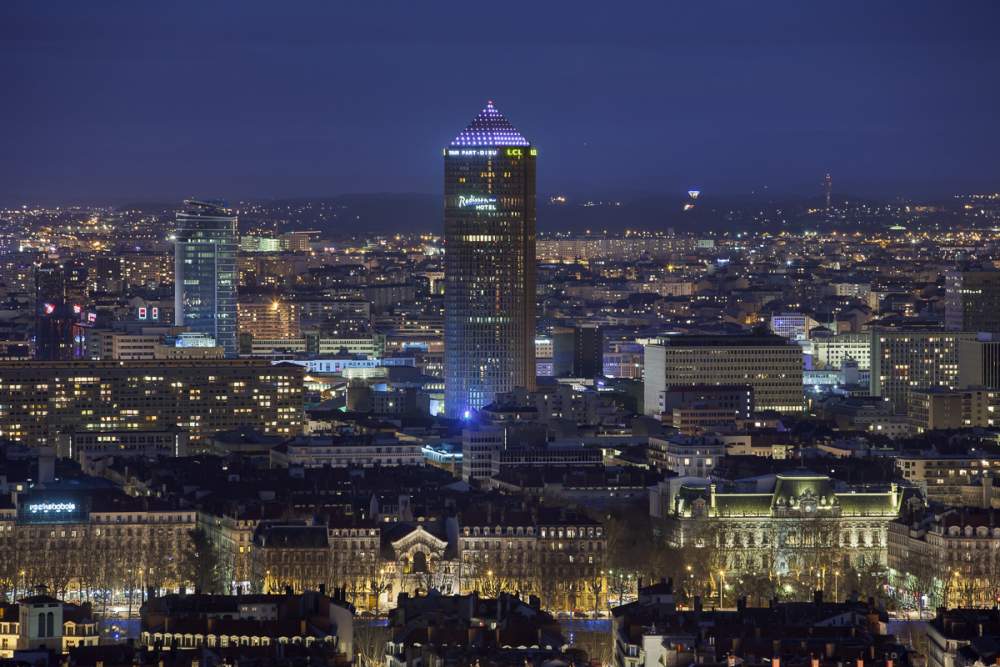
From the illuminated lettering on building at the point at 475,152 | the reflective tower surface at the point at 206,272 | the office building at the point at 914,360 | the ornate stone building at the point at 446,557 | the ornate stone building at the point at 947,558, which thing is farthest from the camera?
the reflective tower surface at the point at 206,272

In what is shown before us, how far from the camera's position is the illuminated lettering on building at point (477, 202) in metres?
120

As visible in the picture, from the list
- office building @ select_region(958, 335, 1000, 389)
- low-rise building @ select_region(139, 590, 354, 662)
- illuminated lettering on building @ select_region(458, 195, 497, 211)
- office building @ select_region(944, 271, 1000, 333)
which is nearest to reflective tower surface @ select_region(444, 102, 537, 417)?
illuminated lettering on building @ select_region(458, 195, 497, 211)

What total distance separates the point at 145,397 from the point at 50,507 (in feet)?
117

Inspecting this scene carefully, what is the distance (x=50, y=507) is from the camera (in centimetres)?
8494

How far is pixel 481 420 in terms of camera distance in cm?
10944

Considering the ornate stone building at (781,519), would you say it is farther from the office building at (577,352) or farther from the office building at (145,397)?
the office building at (577,352)

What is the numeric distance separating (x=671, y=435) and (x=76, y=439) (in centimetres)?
1956

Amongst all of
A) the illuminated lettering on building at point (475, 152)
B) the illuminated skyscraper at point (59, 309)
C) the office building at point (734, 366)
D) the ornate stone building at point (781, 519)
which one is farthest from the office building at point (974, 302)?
the ornate stone building at point (781, 519)

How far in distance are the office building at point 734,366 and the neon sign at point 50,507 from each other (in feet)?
149

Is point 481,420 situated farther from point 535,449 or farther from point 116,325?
point 116,325

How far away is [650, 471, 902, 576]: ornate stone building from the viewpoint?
84062mm

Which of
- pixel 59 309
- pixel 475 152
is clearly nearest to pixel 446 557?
pixel 475 152

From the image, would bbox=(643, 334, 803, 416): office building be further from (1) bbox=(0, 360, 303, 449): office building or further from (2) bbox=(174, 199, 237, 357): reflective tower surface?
(2) bbox=(174, 199, 237, 357): reflective tower surface

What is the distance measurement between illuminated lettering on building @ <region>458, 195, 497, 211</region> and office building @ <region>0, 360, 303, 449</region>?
28.0ft
